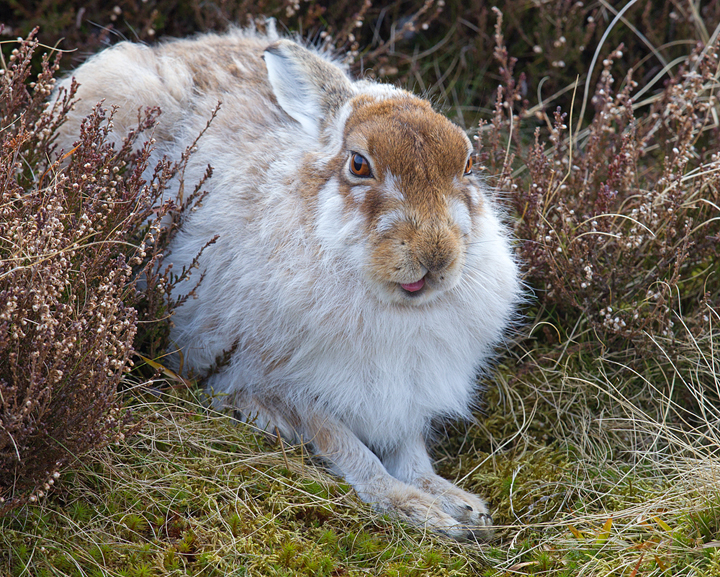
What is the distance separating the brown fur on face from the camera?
10.5 feet

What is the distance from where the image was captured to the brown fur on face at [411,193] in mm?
3209

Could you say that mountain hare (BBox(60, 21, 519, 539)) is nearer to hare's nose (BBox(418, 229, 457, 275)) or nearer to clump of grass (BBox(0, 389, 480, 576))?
hare's nose (BBox(418, 229, 457, 275))

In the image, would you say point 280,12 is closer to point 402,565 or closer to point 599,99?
point 599,99

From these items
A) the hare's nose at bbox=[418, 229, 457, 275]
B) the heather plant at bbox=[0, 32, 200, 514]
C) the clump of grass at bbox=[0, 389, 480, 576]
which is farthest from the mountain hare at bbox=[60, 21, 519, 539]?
the heather plant at bbox=[0, 32, 200, 514]

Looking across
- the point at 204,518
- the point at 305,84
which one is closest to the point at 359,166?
the point at 305,84

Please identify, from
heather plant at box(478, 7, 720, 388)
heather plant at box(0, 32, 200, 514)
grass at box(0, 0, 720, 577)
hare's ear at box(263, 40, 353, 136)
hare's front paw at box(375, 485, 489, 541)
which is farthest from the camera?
heather plant at box(478, 7, 720, 388)

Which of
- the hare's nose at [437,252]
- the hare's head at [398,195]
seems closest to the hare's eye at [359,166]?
the hare's head at [398,195]

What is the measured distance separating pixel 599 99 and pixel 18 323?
3.78 metres

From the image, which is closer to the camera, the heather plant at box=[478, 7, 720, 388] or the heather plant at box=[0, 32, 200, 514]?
the heather plant at box=[0, 32, 200, 514]

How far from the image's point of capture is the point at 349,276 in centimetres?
348

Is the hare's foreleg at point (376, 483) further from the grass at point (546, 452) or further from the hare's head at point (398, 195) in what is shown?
the hare's head at point (398, 195)

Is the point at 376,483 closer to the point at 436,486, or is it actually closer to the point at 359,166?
the point at 436,486

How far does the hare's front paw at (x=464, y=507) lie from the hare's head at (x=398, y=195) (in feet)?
3.17

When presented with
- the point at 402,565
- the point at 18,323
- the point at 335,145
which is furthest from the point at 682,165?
the point at 18,323
